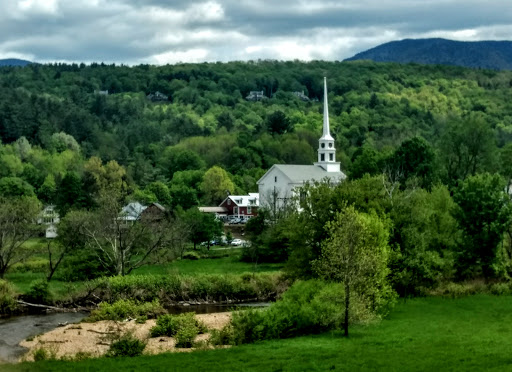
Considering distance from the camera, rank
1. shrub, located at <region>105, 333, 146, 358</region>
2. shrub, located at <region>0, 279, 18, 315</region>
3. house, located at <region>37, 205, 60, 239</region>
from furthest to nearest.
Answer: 1. house, located at <region>37, 205, 60, 239</region>
2. shrub, located at <region>0, 279, 18, 315</region>
3. shrub, located at <region>105, 333, 146, 358</region>

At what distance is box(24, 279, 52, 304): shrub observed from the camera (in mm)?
50041

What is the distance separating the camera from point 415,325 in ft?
127

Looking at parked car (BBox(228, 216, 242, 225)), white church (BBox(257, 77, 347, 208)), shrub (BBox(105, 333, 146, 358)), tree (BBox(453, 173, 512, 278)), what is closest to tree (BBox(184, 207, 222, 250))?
white church (BBox(257, 77, 347, 208))

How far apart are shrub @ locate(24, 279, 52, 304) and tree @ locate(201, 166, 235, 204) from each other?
63758 millimetres

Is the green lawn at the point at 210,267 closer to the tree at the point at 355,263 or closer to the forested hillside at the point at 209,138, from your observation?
the tree at the point at 355,263

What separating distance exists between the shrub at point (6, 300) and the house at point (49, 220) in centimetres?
2574

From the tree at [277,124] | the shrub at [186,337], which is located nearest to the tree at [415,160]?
the shrub at [186,337]

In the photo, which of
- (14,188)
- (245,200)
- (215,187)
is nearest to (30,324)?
(14,188)

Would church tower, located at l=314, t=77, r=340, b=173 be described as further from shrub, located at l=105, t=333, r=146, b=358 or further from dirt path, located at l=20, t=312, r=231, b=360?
shrub, located at l=105, t=333, r=146, b=358

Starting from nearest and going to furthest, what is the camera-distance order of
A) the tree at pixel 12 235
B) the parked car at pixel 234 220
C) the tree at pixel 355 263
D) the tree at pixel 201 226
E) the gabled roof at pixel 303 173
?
1. the tree at pixel 355 263
2. the tree at pixel 12 235
3. the tree at pixel 201 226
4. the gabled roof at pixel 303 173
5. the parked car at pixel 234 220

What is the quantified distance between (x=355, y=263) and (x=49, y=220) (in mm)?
51826

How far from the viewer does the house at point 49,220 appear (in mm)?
77125

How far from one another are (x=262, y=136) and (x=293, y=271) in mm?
94599

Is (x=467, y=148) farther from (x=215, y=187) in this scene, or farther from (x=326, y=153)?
(x=215, y=187)
